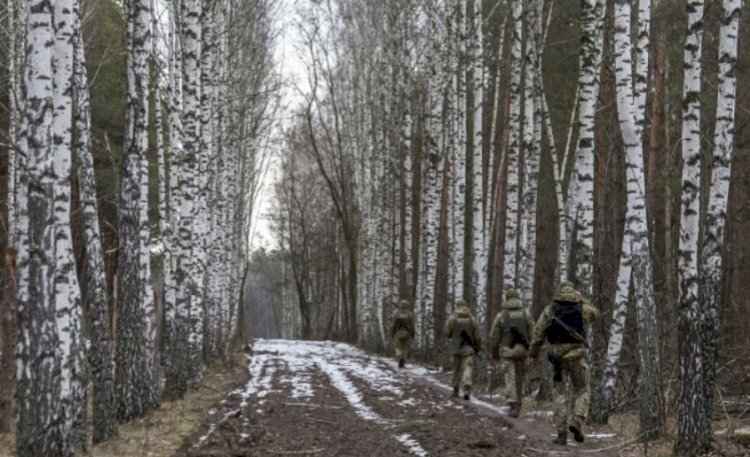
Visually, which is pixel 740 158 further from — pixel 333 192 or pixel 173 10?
pixel 333 192

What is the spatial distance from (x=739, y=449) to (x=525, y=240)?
10893mm

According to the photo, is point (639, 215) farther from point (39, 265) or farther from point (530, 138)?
point (530, 138)

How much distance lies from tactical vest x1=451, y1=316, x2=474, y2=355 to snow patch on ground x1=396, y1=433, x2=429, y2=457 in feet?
20.6

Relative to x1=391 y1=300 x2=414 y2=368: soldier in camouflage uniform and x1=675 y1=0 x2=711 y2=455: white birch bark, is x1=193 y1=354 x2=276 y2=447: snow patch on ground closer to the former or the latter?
x1=391 y1=300 x2=414 y2=368: soldier in camouflage uniform

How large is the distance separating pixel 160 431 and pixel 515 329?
591 cm

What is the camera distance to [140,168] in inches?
472

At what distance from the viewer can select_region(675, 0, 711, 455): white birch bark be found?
29.9 feet

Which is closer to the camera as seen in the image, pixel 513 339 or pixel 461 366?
pixel 513 339

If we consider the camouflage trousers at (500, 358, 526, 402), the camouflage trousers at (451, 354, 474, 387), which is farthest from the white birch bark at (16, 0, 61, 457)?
the camouflage trousers at (451, 354, 474, 387)

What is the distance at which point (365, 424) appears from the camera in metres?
12.1

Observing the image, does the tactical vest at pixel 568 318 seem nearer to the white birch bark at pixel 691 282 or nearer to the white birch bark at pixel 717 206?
the white birch bark at pixel 691 282

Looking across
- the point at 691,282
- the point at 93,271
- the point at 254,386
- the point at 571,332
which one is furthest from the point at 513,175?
the point at 93,271

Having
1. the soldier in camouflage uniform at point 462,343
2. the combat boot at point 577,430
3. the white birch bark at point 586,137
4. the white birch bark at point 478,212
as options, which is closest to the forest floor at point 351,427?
the combat boot at point 577,430

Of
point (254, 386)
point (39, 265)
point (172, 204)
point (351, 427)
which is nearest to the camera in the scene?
point (39, 265)
